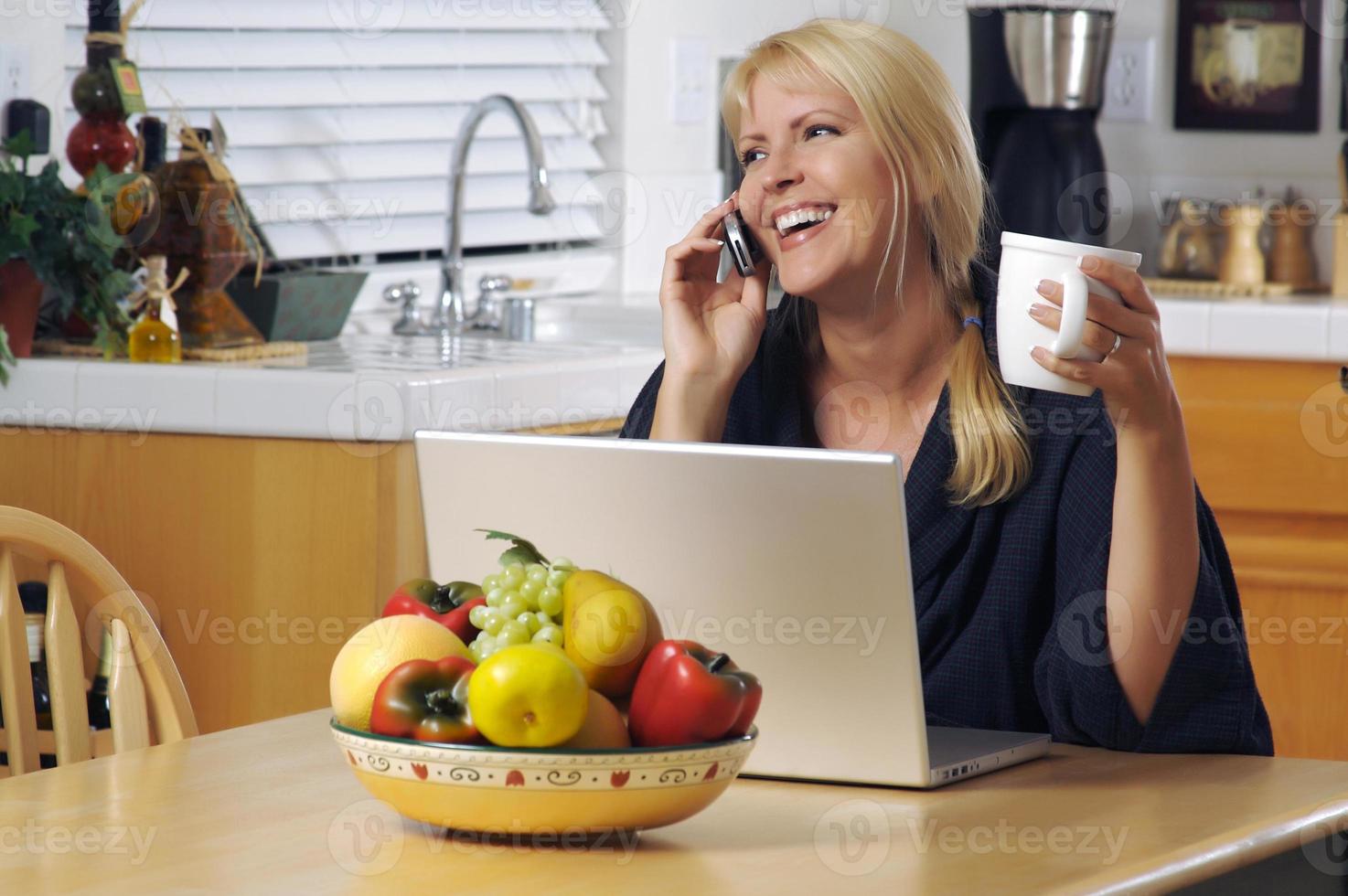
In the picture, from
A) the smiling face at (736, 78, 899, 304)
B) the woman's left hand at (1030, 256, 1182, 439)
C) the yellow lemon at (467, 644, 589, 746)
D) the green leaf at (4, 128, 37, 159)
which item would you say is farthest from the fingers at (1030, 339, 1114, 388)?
the green leaf at (4, 128, 37, 159)

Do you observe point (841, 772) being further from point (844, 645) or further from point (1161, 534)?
point (1161, 534)

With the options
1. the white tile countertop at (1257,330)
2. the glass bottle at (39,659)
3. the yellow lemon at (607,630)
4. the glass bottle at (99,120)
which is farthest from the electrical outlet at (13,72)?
the white tile countertop at (1257,330)

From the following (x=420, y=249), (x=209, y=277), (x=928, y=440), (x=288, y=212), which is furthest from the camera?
(x=420, y=249)

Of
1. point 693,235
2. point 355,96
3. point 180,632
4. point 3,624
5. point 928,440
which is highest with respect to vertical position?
point 355,96

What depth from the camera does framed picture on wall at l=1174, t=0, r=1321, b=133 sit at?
3473mm

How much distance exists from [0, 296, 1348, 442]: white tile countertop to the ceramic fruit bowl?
1.12 metres

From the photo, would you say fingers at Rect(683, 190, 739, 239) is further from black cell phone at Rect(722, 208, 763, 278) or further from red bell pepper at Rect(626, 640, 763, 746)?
red bell pepper at Rect(626, 640, 763, 746)

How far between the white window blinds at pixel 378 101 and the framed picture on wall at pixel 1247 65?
1127 millimetres

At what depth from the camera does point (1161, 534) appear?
4.28 ft

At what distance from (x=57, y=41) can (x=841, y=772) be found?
64.7 inches

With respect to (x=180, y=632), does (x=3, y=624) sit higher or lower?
higher

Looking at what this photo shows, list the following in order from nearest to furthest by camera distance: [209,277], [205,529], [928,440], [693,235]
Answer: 1. [928,440]
2. [693,235]
3. [205,529]
4. [209,277]

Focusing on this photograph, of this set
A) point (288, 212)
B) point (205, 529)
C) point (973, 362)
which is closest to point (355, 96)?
point (288, 212)

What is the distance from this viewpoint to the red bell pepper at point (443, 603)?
3.58ft
